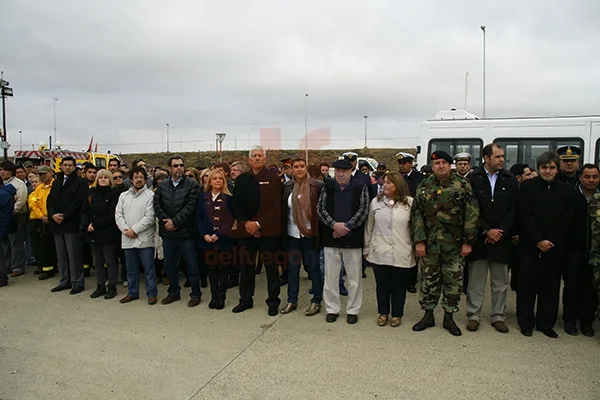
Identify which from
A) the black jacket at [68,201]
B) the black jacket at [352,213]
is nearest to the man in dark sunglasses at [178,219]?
the black jacket at [68,201]

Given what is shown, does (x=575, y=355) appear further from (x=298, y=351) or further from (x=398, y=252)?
(x=298, y=351)

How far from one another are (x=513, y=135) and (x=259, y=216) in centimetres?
779

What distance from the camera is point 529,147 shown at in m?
10.4

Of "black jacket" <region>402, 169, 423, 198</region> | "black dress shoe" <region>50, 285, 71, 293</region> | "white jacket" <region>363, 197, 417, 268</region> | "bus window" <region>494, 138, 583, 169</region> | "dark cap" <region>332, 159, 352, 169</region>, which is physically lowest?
"black dress shoe" <region>50, 285, 71, 293</region>

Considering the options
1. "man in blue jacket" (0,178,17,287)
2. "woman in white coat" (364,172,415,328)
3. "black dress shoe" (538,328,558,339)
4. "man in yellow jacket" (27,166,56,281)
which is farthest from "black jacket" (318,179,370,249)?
"man in blue jacket" (0,178,17,287)

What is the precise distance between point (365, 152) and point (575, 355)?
139 feet

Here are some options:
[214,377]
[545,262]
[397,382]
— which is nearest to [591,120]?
[545,262]

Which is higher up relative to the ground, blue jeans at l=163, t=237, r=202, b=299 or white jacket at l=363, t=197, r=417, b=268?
white jacket at l=363, t=197, r=417, b=268

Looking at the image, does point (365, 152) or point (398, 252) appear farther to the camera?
point (365, 152)

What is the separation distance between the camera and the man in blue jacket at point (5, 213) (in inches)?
287

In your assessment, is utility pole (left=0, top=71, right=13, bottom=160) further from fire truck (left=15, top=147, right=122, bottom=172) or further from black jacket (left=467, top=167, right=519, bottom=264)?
black jacket (left=467, top=167, right=519, bottom=264)

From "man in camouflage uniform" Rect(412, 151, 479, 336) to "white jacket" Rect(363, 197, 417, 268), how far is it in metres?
0.13

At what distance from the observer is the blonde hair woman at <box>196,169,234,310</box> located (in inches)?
237

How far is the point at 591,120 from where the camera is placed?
1002 cm
